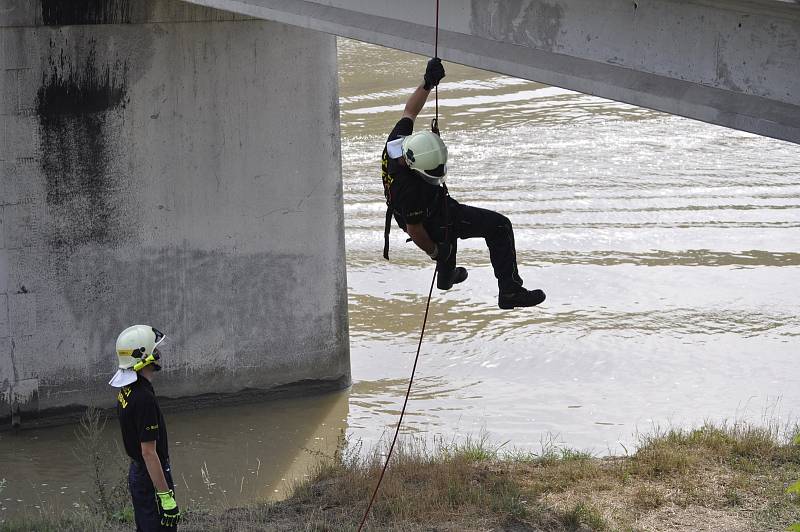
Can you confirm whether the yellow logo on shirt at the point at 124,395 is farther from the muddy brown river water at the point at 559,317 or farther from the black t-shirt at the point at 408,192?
the muddy brown river water at the point at 559,317

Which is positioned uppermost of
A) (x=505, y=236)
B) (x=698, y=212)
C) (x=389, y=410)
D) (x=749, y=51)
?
(x=749, y=51)

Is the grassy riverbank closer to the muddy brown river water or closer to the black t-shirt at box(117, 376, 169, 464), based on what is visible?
the muddy brown river water

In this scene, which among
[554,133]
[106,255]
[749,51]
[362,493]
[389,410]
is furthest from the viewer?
[554,133]

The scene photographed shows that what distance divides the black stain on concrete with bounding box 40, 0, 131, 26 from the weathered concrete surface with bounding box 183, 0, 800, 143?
4479 millimetres

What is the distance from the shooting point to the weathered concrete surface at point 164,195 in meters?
11.6

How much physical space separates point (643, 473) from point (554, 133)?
14.8 m

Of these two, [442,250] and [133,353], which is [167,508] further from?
[442,250]

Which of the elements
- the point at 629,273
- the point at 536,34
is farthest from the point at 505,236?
the point at 629,273

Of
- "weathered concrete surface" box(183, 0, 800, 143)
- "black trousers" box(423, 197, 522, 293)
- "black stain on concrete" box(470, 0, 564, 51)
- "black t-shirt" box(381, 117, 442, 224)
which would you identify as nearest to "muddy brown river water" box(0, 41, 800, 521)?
"black trousers" box(423, 197, 522, 293)

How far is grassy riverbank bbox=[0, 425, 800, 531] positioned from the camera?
339 inches

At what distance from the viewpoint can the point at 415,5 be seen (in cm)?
791

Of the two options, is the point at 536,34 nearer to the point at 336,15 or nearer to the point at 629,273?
the point at 336,15

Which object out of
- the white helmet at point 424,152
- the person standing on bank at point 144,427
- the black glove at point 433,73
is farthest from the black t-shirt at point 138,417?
the black glove at point 433,73

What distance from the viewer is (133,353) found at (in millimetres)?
6250
